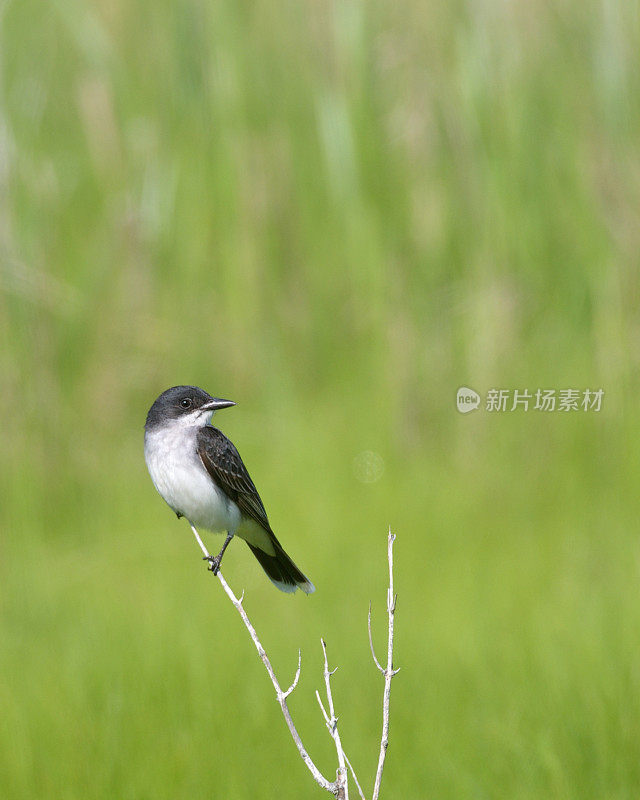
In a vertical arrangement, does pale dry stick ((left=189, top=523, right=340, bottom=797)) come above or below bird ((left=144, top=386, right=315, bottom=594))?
below

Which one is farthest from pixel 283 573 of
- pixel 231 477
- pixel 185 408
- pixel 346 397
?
pixel 346 397

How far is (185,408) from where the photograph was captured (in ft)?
9.04

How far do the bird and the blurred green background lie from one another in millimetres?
3157

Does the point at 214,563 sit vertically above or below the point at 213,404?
below

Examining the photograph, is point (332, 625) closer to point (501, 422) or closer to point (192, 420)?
point (501, 422)

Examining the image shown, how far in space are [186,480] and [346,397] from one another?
20.9 feet

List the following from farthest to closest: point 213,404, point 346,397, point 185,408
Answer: point 346,397 < point 185,408 < point 213,404

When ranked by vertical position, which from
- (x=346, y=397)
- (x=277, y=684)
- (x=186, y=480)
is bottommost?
(x=277, y=684)

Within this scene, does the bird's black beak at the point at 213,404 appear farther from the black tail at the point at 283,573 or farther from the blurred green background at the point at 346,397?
the blurred green background at the point at 346,397

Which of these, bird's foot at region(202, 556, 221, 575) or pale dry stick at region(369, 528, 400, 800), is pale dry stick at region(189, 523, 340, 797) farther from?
pale dry stick at region(369, 528, 400, 800)

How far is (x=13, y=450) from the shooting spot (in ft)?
27.4

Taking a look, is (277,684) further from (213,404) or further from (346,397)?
(346,397)

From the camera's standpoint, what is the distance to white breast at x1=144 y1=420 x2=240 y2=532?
2.63 m

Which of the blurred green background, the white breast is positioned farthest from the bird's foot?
the blurred green background
